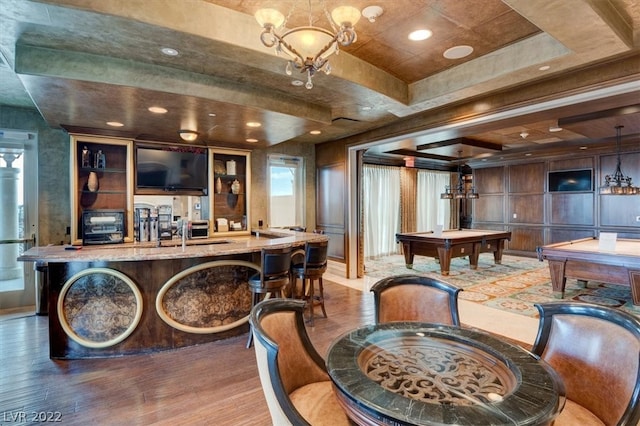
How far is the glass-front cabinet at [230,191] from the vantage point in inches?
227

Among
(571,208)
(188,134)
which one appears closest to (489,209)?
(571,208)

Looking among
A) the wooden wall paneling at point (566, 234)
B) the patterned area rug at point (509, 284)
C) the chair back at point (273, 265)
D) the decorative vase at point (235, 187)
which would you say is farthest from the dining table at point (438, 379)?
the wooden wall paneling at point (566, 234)

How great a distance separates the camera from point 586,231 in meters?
7.89

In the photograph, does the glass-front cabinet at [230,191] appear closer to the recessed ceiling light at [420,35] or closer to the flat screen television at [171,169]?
the flat screen television at [171,169]

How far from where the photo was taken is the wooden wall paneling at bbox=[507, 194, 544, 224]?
28.8ft

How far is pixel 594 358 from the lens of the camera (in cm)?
162

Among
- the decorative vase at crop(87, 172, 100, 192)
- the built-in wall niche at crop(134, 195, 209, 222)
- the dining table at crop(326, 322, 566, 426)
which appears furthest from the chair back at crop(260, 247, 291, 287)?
the decorative vase at crop(87, 172, 100, 192)

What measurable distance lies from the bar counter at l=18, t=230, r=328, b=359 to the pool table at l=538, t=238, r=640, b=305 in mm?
4664

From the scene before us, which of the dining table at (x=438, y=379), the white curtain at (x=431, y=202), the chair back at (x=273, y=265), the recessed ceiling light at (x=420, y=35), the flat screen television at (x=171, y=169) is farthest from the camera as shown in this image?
the white curtain at (x=431, y=202)

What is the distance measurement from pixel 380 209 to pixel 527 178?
428cm

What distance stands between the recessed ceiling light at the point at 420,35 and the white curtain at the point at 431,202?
7340 millimetres

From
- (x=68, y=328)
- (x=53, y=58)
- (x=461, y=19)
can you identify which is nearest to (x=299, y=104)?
(x=461, y=19)

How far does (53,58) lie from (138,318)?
2.48 metres

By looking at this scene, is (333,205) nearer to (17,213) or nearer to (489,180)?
(17,213)
